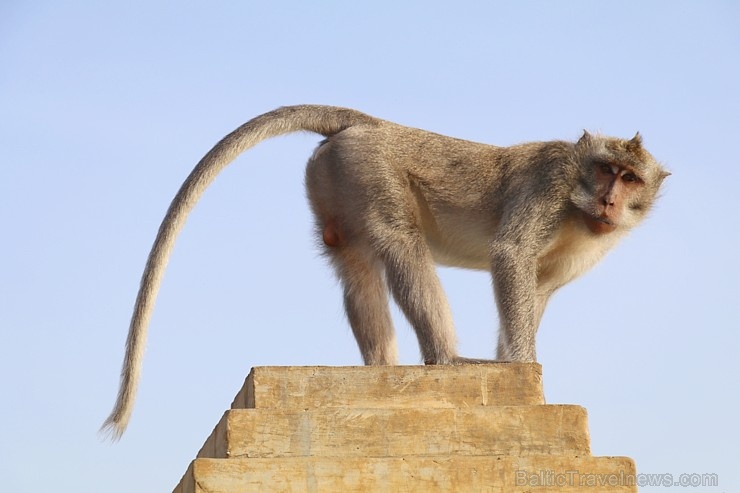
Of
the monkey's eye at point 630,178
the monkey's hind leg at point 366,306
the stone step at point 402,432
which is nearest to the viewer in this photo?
the stone step at point 402,432

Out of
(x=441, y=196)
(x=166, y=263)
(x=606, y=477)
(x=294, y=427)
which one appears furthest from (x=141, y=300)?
(x=606, y=477)

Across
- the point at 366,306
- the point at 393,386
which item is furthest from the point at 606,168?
the point at 393,386

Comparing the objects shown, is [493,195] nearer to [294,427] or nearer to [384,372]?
[384,372]

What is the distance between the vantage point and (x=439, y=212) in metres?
11.1

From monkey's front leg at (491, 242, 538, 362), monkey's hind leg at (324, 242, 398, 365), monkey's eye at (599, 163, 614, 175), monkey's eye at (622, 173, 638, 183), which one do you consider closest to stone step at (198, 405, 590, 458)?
monkey's front leg at (491, 242, 538, 362)

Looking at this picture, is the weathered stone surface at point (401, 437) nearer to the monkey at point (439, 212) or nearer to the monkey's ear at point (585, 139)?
the monkey at point (439, 212)

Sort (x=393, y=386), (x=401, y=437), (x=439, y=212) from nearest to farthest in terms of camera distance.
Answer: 1. (x=401, y=437)
2. (x=393, y=386)
3. (x=439, y=212)

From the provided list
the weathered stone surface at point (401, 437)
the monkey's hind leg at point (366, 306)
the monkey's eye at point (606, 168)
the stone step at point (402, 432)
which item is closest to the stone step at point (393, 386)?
the weathered stone surface at point (401, 437)

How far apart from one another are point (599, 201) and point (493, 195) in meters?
1.02

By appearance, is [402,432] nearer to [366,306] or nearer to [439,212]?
[366,306]

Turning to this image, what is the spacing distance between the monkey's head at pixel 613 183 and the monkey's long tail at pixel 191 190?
6.89 ft

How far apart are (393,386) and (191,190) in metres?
2.76

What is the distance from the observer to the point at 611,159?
11.4 m

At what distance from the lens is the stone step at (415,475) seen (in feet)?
26.9
